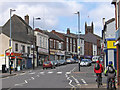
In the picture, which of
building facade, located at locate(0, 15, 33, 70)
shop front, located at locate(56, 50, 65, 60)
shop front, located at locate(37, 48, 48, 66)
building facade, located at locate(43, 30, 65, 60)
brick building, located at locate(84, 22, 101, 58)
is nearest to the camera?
building facade, located at locate(0, 15, 33, 70)

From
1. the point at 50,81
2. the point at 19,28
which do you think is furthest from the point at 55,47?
the point at 50,81

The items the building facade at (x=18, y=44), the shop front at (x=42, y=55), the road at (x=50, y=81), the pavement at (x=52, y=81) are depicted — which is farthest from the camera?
the shop front at (x=42, y=55)

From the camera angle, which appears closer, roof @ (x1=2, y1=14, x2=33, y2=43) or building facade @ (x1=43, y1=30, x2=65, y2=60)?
roof @ (x1=2, y1=14, x2=33, y2=43)

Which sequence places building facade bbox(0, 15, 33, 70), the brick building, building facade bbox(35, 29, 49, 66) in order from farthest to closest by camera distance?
the brick building
building facade bbox(35, 29, 49, 66)
building facade bbox(0, 15, 33, 70)

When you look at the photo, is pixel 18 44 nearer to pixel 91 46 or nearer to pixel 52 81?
pixel 52 81

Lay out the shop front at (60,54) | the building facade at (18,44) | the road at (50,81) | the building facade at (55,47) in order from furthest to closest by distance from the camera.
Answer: the shop front at (60,54) < the building facade at (55,47) < the building facade at (18,44) < the road at (50,81)

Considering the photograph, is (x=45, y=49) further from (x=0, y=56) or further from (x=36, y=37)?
(x=0, y=56)

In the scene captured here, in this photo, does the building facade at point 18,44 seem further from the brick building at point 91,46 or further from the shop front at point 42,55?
the brick building at point 91,46

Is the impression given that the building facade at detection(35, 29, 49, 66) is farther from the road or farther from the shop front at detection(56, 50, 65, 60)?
the road

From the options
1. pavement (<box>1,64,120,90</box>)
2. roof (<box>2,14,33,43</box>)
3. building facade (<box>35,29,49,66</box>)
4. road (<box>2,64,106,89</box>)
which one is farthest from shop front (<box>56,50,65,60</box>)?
road (<box>2,64,106,89</box>)

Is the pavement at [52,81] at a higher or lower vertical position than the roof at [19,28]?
lower

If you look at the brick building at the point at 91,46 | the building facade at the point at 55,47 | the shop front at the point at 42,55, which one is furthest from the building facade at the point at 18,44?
the brick building at the point at 91,46

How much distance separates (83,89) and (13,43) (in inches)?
1383

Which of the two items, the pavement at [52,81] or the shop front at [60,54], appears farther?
the shop front at [60,54]
